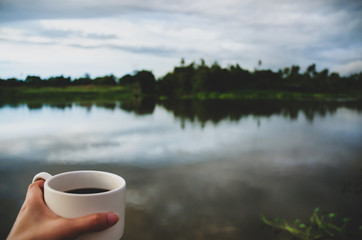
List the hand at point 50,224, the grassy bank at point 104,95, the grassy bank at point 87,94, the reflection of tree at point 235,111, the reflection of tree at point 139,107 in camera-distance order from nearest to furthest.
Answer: the hand at point 50,224
the reflection of tree at point 235,111
the reflection of tree at point 139,107
the grassy bank at point 104,95
the grassy bank at point 87,94

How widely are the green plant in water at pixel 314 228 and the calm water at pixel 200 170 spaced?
0.61 ft

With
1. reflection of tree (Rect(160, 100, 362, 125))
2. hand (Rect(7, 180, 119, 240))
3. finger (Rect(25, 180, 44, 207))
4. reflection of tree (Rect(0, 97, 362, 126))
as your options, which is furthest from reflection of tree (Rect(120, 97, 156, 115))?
hand (Rect(7, 180, 119, 240))

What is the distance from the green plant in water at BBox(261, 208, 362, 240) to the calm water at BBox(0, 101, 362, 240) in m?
0.19

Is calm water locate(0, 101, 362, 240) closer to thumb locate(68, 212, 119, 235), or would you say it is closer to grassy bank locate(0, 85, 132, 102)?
thumb locate(68, 212, 119, 235)

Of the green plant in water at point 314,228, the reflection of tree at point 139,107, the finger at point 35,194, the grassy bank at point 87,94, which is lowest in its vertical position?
the green plant in water at point 314,228

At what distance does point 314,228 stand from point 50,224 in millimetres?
4946

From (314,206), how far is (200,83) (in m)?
48.6

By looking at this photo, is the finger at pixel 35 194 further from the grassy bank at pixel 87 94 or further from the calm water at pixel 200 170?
the grassy bank at pixel 87 94

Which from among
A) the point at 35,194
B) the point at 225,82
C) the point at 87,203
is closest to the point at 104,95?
the point at 225,82

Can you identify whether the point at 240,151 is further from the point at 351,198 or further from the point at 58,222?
the point at 58,222

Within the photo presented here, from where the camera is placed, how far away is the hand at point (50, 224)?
2.22ft

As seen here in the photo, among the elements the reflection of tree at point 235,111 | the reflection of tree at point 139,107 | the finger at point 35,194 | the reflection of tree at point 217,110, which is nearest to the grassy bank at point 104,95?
the reflection of tree at point 217,110

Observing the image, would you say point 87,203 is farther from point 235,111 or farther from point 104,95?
point 104,95

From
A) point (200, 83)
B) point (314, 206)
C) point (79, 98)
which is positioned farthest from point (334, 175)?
point (200, 83)
